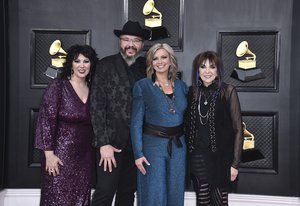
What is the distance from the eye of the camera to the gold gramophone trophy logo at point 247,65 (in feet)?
9.55

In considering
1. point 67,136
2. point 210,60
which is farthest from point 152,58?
point 67,136

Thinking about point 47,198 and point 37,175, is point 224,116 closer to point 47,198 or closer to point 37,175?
point 47,198

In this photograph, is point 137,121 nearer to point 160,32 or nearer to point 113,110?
point 113,110

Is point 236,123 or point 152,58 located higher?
point 152,58

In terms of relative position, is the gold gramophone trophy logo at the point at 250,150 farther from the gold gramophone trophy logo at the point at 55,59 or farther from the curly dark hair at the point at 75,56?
the gold gramophone trophy logo at the point at 55,59

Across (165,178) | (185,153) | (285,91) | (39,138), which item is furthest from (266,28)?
(39,138)

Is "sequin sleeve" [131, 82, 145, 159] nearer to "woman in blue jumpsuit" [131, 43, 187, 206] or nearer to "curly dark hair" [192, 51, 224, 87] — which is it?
"woman in blue jumpsuit" [131, 43, 187, 206]

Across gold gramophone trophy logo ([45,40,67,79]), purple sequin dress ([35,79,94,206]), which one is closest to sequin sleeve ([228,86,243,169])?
purple sequin dress ([35,79,94,206])

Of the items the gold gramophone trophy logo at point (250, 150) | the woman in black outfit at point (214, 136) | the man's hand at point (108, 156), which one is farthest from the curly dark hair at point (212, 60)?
the gold gramophone trophy logo at point (250, 150)

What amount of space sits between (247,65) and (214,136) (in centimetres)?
99

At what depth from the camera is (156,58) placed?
2311mm

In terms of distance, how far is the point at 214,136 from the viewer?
7.26ft

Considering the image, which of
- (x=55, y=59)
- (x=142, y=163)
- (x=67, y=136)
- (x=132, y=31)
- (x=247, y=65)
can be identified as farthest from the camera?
(x=55, y=59)

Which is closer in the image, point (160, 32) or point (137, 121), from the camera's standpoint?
point (137, 121)
